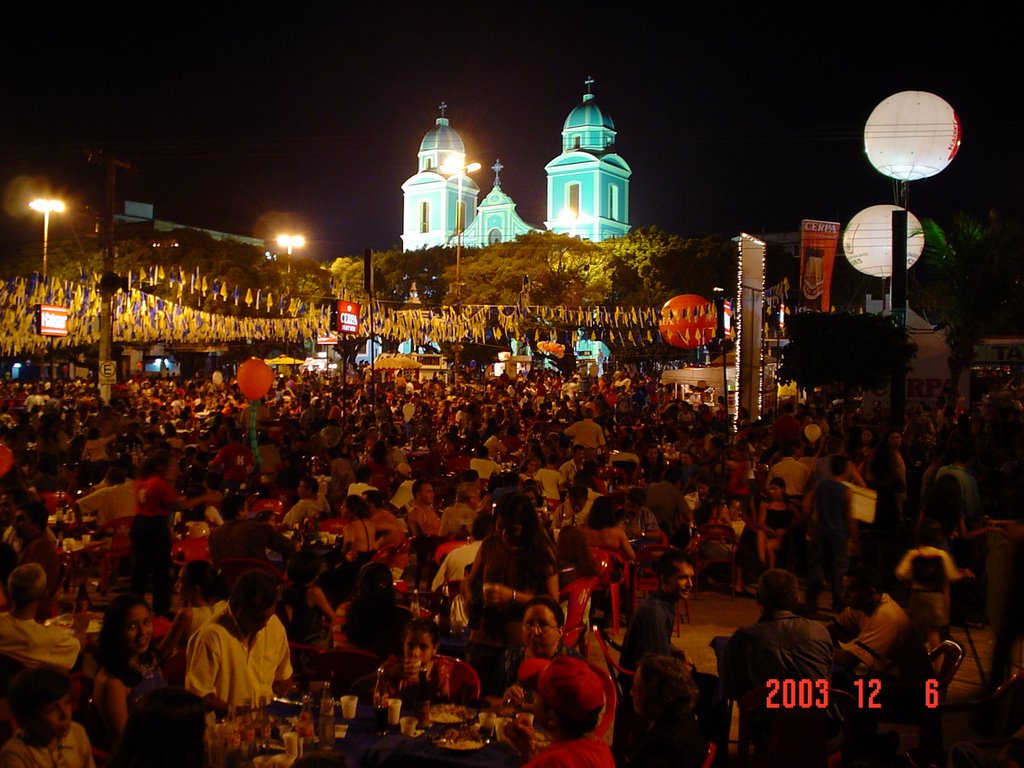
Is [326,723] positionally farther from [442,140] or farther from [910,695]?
[442,140]

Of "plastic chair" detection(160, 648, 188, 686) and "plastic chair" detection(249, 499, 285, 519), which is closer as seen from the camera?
"plastic chair" detection(160, 648, 188, 686)

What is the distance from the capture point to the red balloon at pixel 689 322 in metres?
18.5

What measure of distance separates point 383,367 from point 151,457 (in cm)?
2815

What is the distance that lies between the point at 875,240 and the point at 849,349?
279 cm

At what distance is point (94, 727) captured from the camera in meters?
3.79

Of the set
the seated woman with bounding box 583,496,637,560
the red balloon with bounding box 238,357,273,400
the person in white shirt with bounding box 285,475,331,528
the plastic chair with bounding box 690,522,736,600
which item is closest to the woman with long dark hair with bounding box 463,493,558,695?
the seated woman with bounding box 583,496,637,560

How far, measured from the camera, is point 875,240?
61.6 ft

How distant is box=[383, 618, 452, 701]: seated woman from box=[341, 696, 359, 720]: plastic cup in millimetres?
211

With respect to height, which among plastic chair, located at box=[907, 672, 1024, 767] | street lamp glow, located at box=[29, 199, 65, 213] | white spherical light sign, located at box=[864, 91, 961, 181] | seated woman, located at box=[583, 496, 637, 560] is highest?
street lamp glow, located at box=[29, 199, 65, 213]

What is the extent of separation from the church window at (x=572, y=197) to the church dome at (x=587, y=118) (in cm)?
770

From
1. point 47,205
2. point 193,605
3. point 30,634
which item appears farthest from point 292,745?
point 47,205

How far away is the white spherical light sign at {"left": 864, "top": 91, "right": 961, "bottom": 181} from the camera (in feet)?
50.2

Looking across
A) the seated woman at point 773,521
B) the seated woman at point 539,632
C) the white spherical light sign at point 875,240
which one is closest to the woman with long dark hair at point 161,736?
the seated woman at point 539,632

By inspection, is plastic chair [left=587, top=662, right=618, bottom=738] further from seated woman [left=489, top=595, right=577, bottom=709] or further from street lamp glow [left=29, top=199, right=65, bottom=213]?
street lamp glow [left=29, top=199, right=65, bottom=213]
